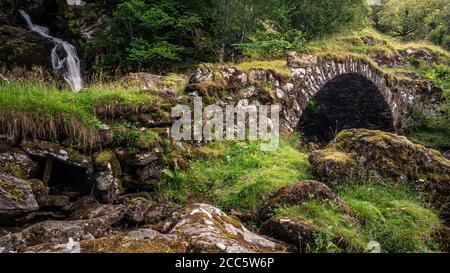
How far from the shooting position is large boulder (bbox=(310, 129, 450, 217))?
709 centimetres

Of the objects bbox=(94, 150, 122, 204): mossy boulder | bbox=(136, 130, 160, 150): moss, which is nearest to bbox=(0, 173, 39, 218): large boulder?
bbox=(94, 150, 122, 204): mossy boulder

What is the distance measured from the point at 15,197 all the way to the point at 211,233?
264 cm

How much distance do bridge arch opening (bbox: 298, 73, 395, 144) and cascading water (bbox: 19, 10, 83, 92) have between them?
27.6ft

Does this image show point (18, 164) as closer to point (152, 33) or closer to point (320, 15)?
point (152, 33)

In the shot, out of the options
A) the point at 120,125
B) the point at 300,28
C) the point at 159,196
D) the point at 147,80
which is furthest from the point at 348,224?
the point at 300,28

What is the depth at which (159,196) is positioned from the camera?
6543mm

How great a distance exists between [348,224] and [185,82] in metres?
5.30

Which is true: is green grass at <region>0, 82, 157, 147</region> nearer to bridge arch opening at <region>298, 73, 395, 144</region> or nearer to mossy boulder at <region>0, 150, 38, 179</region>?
mossy boulder at <region>0, 150, 38, 179</region>

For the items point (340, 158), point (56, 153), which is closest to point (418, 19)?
point (340, 158)

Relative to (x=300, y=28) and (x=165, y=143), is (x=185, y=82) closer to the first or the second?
(x=165, y=143)

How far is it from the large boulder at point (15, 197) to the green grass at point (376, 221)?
3373 millimetres

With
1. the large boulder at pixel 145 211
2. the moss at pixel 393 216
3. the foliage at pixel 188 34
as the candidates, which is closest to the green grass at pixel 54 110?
the large boulder at pixel 145 211

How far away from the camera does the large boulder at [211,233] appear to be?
4039mm

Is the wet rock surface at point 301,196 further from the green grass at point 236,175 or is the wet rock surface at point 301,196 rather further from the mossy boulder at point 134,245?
the mossy boulder at point 134,245
